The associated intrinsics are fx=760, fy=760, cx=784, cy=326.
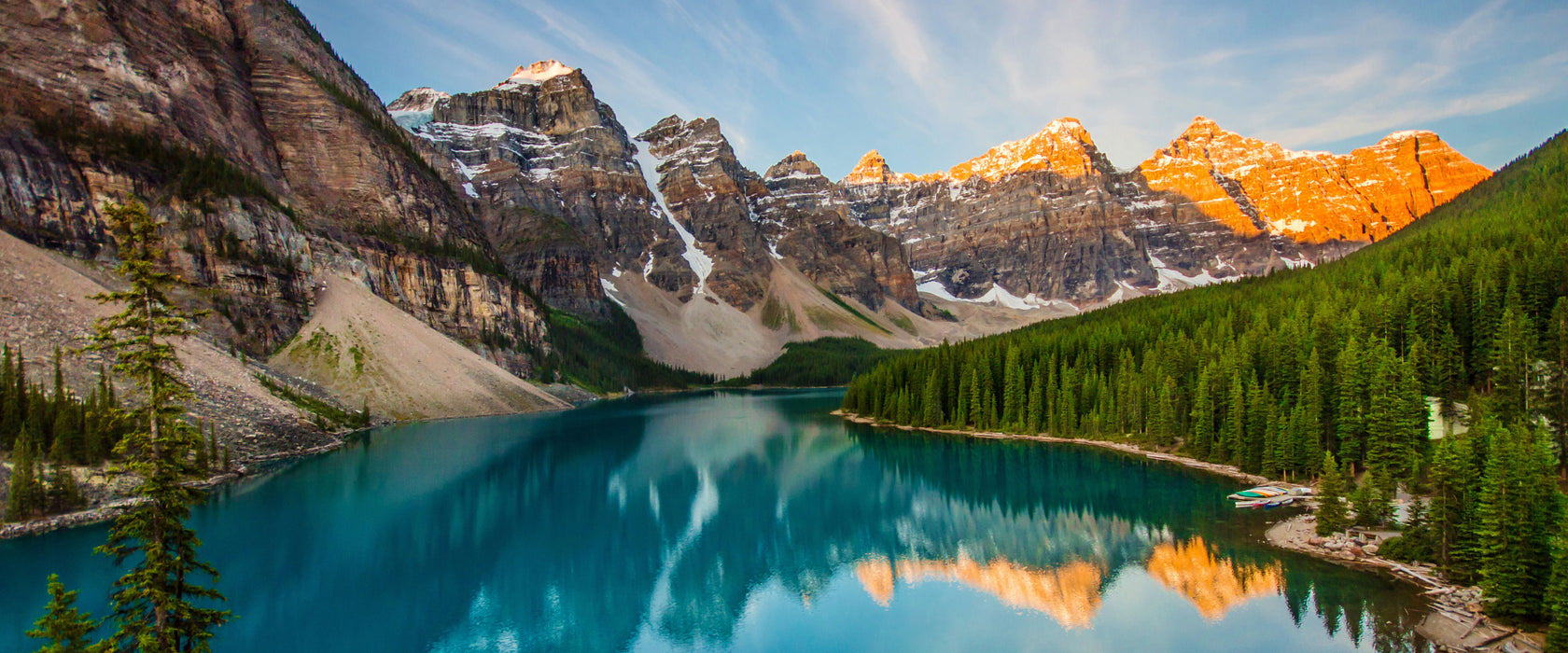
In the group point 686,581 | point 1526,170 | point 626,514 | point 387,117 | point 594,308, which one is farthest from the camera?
point 594,308

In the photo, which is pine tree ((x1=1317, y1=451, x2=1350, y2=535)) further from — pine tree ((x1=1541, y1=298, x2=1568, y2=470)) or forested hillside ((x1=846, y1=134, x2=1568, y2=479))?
pine tree ((x1=1541, y1=298, x2=1568, y2=470))

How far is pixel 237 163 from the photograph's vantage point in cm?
9394

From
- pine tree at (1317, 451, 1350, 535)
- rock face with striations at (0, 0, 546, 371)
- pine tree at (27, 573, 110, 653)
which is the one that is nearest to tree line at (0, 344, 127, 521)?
pine tree at (27, 573, 110, 653)

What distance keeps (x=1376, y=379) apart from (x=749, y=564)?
31230 millimetres

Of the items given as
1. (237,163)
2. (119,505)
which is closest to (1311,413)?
(119,505)

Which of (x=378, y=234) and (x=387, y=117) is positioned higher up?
(x=387, y=117)

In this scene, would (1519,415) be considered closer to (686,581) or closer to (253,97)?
(686,581)

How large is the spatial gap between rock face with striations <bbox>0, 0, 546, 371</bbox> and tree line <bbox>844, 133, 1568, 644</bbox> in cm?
7332

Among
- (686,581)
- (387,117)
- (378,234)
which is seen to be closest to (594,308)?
(387,117)

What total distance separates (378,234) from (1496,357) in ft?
394

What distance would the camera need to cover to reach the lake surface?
907 inches

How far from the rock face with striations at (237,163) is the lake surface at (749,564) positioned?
3924 centimetres

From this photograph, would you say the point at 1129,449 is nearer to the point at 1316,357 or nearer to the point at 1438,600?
the point at 1316,357

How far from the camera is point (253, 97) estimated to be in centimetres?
10762
